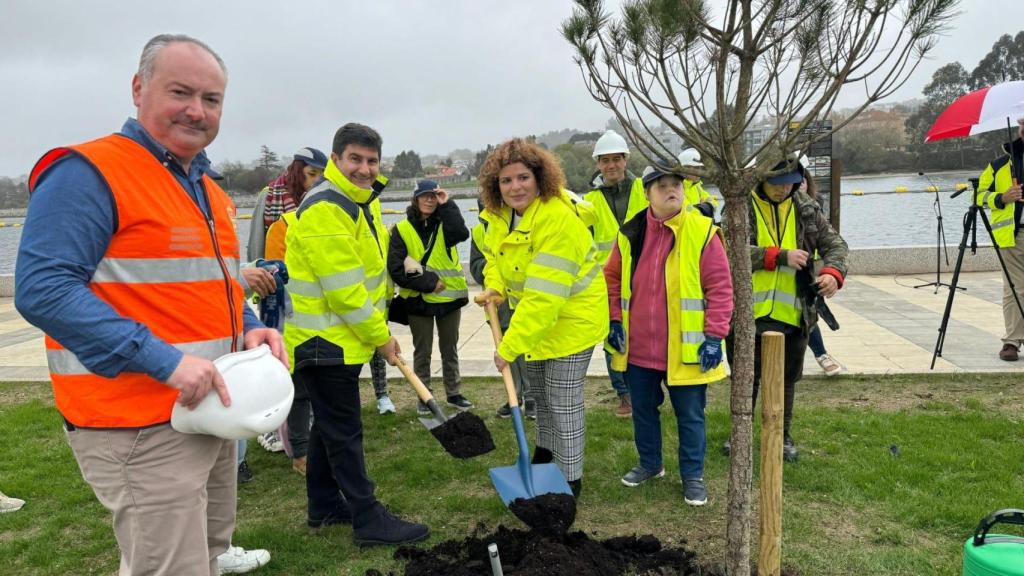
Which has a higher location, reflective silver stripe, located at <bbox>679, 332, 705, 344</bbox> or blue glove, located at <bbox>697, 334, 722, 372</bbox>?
reflective silver stripe, located at <bbox>679, 332, 705, 344</bbox>

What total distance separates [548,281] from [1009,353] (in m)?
5.22

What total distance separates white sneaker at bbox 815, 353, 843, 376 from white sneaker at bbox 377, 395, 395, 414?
384 centimetres

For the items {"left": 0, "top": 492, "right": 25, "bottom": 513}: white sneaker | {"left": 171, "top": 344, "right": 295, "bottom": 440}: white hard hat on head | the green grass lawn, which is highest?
{"left": 171, "top": 344, "right": 295, "bottom": 440}: white hard hat on head

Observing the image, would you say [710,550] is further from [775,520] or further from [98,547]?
[98,547]

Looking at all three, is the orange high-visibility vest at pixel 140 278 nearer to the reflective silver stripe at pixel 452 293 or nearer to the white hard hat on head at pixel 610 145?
the reflective silver stripe at pixel 452 293

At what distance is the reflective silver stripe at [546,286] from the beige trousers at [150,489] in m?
1.78

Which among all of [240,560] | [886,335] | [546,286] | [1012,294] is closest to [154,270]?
[546,286]

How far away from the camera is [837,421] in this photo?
4.93 meters

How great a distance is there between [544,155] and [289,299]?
5.03 ft

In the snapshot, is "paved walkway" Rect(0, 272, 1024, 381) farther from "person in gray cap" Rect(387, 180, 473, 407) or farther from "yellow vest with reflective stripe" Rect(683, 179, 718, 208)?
"yellow vest with reflective stripe" Rect(683, 179, 718, 208)

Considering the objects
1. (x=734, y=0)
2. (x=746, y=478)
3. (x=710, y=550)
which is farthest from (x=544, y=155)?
(x=710, y=550)

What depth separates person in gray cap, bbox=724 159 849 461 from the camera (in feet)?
13.4

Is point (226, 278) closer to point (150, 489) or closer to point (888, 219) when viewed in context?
point (150, 489)

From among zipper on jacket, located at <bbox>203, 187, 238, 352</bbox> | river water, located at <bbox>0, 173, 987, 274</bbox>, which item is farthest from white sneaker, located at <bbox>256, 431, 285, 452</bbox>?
river water, located at <bbox>0, 173, 987, 274</bbox>
